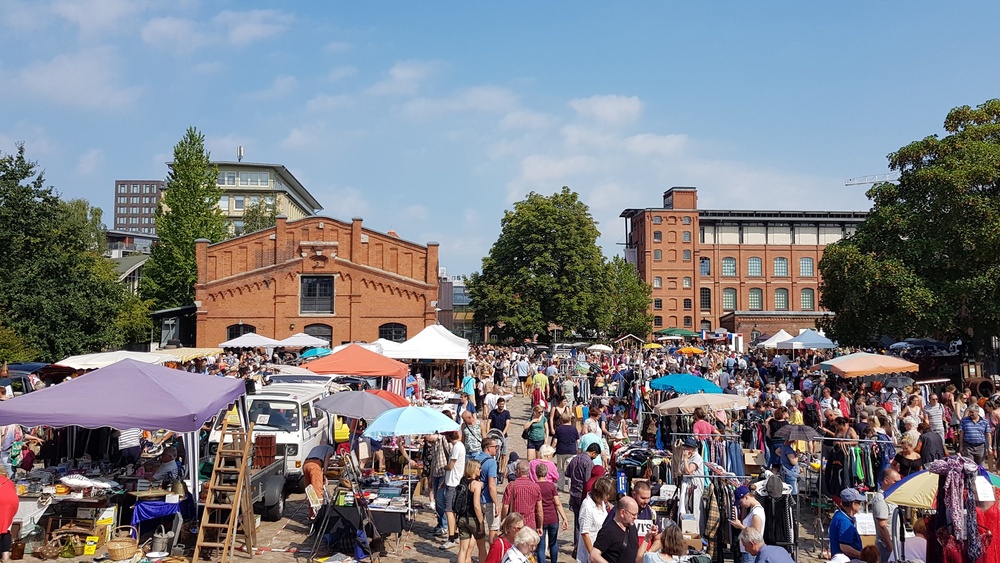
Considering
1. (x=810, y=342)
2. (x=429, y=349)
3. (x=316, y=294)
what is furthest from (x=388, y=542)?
(x=316, y=294)

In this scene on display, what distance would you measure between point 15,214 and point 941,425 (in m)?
32.5

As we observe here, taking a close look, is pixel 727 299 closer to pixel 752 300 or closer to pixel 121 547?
pixel 752 300

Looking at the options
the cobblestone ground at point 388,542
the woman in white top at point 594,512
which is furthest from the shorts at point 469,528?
the woman in white top at point 594,512

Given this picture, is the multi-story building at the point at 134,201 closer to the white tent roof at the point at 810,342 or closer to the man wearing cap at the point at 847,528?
the white tent roof at the point at 810,342

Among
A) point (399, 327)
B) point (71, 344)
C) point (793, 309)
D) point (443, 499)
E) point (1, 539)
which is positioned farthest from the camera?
point (793, 309)

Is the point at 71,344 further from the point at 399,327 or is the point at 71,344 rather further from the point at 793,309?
the point at 793,309

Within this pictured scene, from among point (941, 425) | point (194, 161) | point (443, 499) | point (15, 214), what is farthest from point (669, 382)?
point (194, 161)

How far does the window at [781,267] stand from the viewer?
76.7 m

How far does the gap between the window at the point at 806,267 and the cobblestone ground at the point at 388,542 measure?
227 feet

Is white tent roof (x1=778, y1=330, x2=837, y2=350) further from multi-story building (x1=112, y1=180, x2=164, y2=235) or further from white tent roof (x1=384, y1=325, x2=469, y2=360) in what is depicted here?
multi-story building (x1=112, y1=180, x2=164, y2=235)

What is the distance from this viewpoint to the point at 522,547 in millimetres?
6102

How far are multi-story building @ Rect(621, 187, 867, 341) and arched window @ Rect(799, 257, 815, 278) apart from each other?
10 centimetres

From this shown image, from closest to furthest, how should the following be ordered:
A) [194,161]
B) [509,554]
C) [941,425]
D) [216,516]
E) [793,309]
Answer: [509,554], [216,516], [941,425], [194,161], [793,309]

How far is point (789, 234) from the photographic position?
77.1 m
